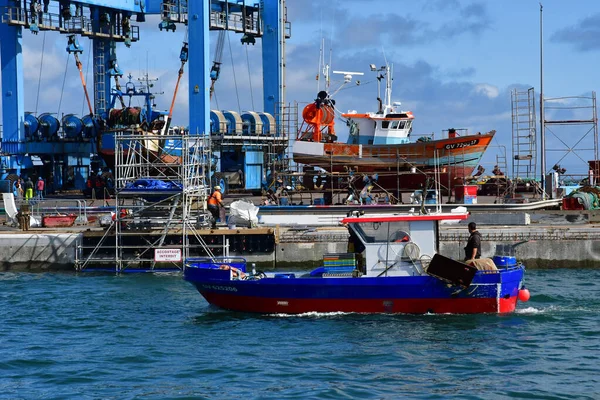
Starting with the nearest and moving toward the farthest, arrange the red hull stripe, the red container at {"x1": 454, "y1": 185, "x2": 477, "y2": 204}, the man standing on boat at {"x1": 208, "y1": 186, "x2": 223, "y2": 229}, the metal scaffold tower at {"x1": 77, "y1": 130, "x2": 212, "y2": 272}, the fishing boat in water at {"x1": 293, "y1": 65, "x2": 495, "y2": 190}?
1. the red hull stripe
2. the metal scaffold tower at {"x1": 77, "y1": 130, "x2": 212, "y2": 272}
3. the man standing on boat at {"x1": 208, "y1": 186, "x2": 223, "y2": 229}
4. the red container at {"x1": 454, "y1": 185, "x2": 477, "y2": 204}
5. the fishing boat in water at {"x1": 293, "y1": 65, "x2": 495, "y2": 190}

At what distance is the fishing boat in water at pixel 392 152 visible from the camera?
142ft

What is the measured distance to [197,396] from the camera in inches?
655

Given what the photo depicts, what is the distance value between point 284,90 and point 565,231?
989 inches

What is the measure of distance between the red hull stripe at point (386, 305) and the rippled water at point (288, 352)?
222 millimetres

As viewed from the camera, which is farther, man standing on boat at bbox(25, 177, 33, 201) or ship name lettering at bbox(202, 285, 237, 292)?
man standing on boat at bbox(25, 177, 33, 201)

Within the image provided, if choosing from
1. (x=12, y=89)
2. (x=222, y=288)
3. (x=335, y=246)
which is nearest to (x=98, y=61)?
(x=12, y=89)

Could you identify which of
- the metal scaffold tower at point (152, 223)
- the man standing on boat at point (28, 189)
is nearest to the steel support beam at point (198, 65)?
the man standing on boat at point (28, 189)

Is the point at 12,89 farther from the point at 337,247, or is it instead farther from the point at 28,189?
the point at 337,247

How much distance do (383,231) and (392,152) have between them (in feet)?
69.8

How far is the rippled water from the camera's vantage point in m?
17.0

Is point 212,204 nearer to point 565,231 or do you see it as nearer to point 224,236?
point 224,236

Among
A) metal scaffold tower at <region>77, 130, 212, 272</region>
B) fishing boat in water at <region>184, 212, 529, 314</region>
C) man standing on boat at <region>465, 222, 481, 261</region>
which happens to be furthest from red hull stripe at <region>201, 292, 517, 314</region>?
metal scaffold tower at <region>77, 130, 212, 272</region>

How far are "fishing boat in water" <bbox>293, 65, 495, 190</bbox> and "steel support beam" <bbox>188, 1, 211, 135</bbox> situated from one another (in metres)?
6.31

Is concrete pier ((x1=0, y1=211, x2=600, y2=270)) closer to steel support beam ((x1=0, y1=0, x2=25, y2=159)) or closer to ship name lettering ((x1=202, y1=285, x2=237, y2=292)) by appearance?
ship name lettering ((x1=202, y1=285, x2=237, y2=292))
